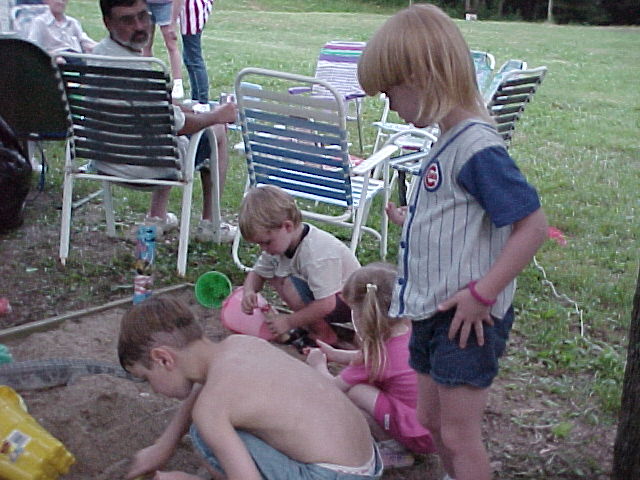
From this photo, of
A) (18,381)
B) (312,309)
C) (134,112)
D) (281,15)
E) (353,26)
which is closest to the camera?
(18,381)

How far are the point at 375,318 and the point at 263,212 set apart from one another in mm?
693

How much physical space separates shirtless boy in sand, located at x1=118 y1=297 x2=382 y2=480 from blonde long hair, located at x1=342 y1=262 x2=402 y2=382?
0.40m

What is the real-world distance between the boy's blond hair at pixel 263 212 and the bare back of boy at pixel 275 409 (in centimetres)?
84

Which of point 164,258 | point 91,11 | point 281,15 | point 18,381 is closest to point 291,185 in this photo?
point 164,258

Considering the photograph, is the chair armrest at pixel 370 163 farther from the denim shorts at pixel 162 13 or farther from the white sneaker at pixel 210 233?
the denim shorts at pixel 162 13

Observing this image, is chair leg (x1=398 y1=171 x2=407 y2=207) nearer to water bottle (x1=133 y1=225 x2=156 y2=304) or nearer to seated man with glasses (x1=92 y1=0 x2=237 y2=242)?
seated man with glasses (x1=92 y1=0 x2=237 y2=242)

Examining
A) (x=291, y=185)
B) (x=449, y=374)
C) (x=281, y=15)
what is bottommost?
(x=281, y=15)

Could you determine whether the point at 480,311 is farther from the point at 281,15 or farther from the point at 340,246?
the point at 281,15

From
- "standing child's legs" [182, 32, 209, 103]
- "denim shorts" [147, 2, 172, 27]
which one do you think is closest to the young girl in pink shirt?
"standing child's legs" [182, 32, 209, 103]

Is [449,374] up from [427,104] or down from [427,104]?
down

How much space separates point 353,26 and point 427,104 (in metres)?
20.8

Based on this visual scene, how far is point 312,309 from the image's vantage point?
3414 mm

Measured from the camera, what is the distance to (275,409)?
2.24 metres

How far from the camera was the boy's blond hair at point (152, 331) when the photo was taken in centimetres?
226
